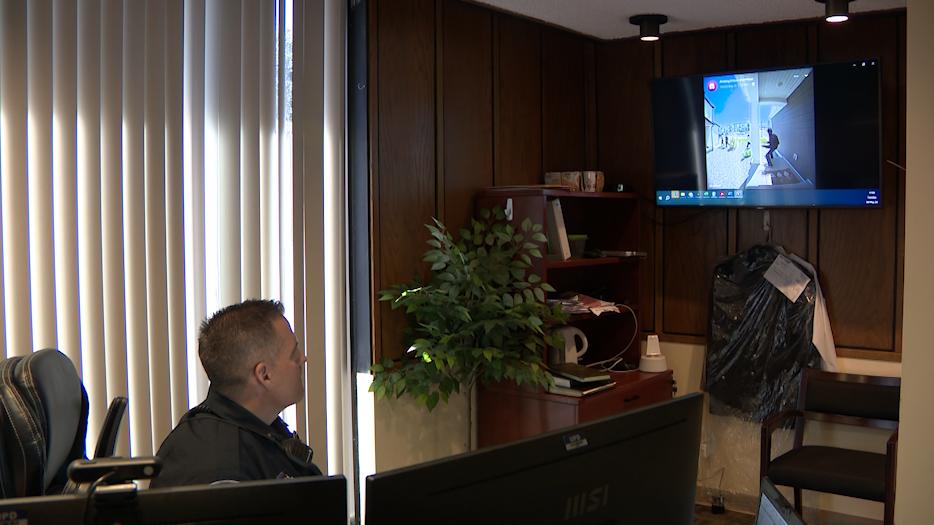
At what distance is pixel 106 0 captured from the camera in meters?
2.82

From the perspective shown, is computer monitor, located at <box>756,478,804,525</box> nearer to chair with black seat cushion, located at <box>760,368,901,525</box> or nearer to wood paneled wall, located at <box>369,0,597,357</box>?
wood paneled wall, located at <box>369,0,597,357</box>

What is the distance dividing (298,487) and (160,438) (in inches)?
83.3

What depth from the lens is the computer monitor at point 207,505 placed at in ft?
3.15

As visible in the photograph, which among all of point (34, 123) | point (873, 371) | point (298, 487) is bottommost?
point (873, 371)

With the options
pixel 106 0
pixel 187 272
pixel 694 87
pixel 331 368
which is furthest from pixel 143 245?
pixel 694 87

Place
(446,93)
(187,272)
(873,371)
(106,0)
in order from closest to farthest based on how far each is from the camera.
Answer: (106,0) < (187,272) < (446,93) < (873,371)

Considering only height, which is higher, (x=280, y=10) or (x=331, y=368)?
(x=280, y=10)

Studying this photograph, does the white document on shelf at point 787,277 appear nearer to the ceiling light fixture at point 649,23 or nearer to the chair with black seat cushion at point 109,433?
the ceiling light fixture at point 649,23

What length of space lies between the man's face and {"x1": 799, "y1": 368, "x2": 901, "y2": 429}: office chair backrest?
283 centimetres

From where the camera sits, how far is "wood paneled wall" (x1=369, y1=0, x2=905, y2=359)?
3.78 metres

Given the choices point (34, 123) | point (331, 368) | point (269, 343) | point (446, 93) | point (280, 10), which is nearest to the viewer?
point (269, 343)

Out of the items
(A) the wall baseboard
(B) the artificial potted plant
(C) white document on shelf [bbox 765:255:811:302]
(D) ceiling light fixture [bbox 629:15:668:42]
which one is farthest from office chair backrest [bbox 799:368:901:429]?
(D) ceiling light fixture [bbox 629:15:668:42]

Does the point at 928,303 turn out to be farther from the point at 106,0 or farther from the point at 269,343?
the point at 106,0

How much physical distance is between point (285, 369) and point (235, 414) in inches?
7.4
